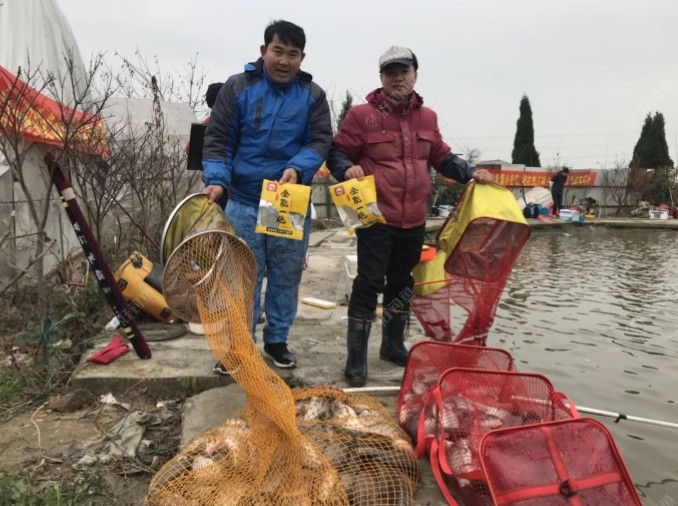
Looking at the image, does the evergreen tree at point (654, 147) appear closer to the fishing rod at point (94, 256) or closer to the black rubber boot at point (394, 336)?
the black rubber boot at point (394, 336)

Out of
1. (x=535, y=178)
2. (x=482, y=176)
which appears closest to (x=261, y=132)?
(x=482, y=176)

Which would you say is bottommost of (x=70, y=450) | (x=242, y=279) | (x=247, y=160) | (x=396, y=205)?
(x=70, y=450)

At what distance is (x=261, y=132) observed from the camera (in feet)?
10.5

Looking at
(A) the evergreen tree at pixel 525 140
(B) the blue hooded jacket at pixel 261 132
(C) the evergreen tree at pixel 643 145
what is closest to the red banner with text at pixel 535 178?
(C) the evergreen tree at pixel 643 145

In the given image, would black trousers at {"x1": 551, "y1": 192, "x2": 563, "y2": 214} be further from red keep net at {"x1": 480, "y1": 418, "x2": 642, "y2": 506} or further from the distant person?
red keep net at {"x1": 480, "y1": 418, "x2": 642, "y2": 506}

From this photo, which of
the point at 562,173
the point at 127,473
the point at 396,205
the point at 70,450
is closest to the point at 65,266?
the point at 70,450

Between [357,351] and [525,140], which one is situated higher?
[525,140]

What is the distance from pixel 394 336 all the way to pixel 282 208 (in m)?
1.35

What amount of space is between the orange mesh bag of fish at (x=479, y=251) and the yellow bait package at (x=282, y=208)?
1.06m

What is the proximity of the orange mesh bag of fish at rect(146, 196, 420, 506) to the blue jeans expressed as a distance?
569 millimetres

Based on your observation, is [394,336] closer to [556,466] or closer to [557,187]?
[556,466]

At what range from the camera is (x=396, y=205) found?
3299 mm

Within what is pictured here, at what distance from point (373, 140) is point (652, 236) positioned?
1577 centimetres

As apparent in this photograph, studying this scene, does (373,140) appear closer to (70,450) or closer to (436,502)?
(436,502)
